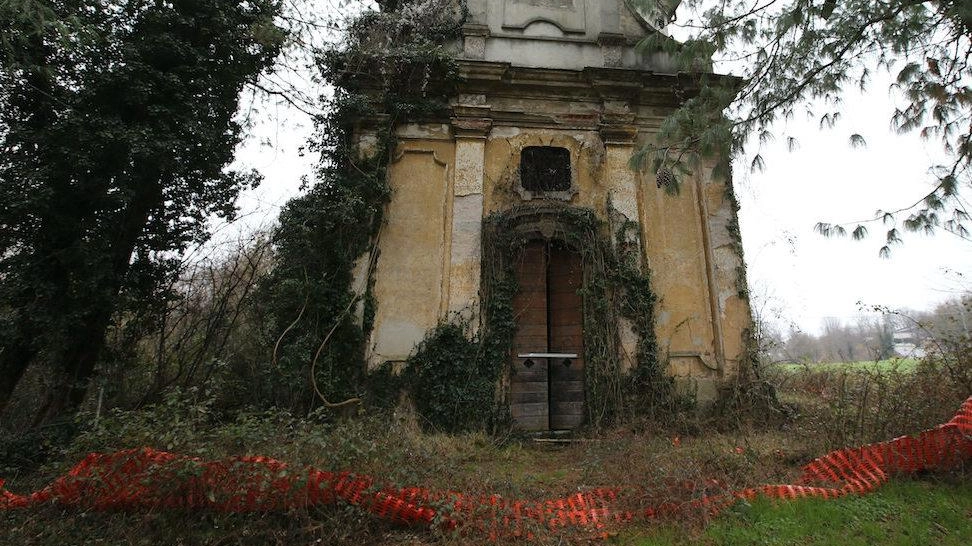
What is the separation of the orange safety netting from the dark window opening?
501 cm

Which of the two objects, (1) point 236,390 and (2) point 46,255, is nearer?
(2) point 46,255

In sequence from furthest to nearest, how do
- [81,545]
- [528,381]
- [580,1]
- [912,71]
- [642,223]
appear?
[580,1] → [642,223] → [528,381] → [912,71] → [81,545]

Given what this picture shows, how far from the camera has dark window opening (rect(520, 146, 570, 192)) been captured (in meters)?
7.79

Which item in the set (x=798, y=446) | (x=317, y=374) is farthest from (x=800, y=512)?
(x=317, y=374)

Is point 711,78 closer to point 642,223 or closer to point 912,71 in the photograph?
point 642,223

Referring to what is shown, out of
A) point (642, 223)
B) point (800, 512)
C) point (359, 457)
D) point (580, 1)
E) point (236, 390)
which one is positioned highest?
point (580, 1)

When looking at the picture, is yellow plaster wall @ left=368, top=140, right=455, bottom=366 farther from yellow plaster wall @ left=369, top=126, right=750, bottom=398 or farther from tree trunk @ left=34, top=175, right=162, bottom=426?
tree trunk @ left=34, top=175, right=162, bottom=426

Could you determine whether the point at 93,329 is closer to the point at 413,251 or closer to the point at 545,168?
Result: the point at 413,251

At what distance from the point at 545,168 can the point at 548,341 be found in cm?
282

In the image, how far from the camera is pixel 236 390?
24.0ft

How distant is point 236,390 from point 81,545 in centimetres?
434

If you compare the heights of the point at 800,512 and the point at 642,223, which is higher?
the point at 642,223

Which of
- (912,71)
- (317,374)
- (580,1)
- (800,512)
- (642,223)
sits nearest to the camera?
(800,512)

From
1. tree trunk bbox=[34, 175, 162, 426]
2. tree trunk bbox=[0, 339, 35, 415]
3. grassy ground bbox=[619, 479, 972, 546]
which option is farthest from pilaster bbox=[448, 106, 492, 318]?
tree trunk bbox=[0, 339, 35, 415]
